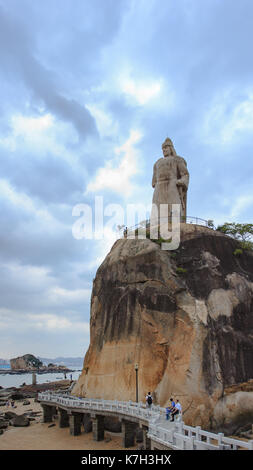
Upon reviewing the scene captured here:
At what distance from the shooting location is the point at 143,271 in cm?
3219

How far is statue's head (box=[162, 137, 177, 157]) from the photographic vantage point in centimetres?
4275

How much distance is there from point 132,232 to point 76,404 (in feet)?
51.4

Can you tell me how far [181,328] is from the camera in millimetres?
28594

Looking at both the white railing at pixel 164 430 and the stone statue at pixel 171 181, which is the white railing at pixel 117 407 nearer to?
the white railing at pixel 164 430

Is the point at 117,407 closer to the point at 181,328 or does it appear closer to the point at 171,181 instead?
the point at 181,328

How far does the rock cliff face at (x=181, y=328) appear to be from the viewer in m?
26.6

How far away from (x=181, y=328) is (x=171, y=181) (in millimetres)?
17296

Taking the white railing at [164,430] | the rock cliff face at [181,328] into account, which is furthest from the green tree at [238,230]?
the white railing at [164,430]

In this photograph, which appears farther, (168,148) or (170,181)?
(168,148)

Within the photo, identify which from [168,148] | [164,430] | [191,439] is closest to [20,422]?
[164,430]

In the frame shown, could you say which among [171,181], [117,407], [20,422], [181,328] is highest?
[171,181]
